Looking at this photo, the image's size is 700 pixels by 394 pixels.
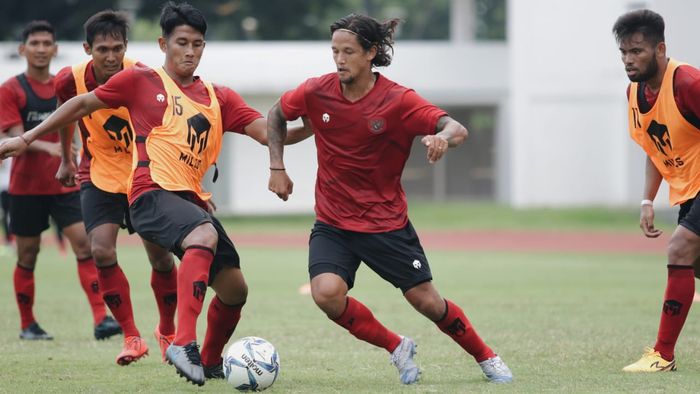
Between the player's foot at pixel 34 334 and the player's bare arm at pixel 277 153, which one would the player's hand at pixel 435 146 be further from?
the player's foot at pixel 34 334

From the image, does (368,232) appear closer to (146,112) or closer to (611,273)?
(146,112)

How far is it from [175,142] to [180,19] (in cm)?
81

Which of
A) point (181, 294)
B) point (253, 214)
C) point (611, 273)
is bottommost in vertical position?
Answer: point (253, 214)

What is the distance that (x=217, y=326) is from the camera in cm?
784

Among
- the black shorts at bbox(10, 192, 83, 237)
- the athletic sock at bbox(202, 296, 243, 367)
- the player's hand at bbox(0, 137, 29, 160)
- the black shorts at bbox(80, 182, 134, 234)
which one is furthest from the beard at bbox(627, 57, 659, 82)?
the black shorts at bbox(10, 192, 83, 237)

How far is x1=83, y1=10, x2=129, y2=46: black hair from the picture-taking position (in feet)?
28.7

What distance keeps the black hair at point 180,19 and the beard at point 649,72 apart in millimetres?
3011

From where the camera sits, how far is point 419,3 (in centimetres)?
6350

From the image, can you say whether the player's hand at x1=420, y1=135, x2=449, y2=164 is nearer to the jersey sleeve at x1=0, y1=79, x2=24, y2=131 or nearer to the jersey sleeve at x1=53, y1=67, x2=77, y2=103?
the jersey sleeve at x1=53, y1=67, x2=77, y2=103

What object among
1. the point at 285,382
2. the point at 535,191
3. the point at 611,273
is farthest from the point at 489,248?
the point at 285,382

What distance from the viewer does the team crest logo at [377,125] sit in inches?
291

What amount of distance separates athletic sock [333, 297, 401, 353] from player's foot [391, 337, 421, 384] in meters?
0.05

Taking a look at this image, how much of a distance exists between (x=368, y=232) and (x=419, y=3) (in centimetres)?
5721

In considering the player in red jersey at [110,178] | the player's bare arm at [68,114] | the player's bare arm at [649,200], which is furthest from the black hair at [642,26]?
the player in red jersey at [110,178]
